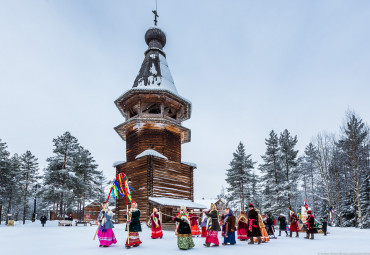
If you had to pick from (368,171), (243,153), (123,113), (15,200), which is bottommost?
(15,200)

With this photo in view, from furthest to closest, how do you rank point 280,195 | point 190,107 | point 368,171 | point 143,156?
point 280,195 < point 368,171 < point 190,107 < point 143,156

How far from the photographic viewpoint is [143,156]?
2214 cm

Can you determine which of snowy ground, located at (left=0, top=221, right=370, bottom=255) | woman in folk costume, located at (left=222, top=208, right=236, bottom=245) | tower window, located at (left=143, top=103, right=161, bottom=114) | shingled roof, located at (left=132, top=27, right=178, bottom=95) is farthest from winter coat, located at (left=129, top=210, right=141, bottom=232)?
tower window, located at (left=143, top=103, right=161, bottom=114)

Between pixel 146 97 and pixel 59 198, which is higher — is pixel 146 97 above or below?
above

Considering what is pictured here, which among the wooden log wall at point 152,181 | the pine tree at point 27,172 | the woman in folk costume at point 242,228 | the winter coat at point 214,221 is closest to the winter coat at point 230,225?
the winter coat at point 214,221

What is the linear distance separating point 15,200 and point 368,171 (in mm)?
51893

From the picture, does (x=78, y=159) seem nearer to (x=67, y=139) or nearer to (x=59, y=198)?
(x=67, y=139)

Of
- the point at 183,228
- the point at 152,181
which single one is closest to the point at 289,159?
the point at 152,181

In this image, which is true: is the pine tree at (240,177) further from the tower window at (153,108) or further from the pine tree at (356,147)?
the tower window at (153,108)

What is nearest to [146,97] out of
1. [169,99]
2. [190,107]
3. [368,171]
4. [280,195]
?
[169,99]

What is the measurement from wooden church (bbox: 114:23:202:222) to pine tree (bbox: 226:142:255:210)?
16.5 m

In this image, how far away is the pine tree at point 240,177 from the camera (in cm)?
3972

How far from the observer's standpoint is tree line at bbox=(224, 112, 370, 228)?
29.0 m

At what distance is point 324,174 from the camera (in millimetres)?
32500
